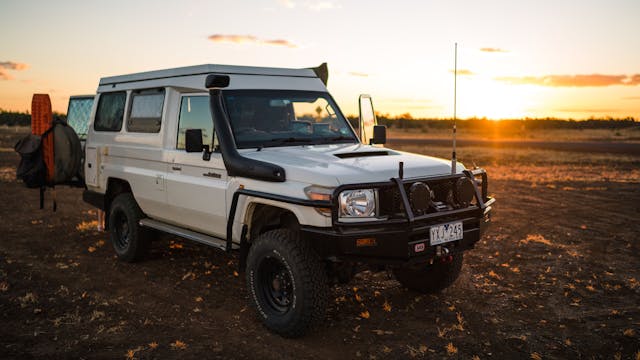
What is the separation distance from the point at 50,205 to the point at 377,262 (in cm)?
956

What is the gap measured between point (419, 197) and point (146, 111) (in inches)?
150

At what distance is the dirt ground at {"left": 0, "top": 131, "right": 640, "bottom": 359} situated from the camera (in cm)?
477

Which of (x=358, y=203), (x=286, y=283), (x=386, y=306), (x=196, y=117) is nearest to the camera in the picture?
(x=358, y=203)

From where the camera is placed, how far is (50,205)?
11898 millimetres

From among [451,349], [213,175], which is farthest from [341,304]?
[213,175]

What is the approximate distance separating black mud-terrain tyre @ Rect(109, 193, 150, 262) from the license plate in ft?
13.2

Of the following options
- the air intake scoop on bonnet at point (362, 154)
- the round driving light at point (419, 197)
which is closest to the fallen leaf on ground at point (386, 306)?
the round driving light at point (419, 197)

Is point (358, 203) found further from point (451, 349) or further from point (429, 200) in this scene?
point (451, 349)

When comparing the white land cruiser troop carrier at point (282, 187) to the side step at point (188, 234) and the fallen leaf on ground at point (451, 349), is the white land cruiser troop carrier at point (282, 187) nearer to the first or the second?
the side step at point (188, 234)

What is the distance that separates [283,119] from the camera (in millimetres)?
5926

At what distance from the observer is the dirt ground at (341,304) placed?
4770 millimetres

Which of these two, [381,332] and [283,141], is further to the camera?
[283,141]

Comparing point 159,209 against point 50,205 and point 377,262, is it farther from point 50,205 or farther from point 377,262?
point 50,205

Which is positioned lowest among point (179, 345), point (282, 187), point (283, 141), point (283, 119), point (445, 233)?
point (179, 345)
